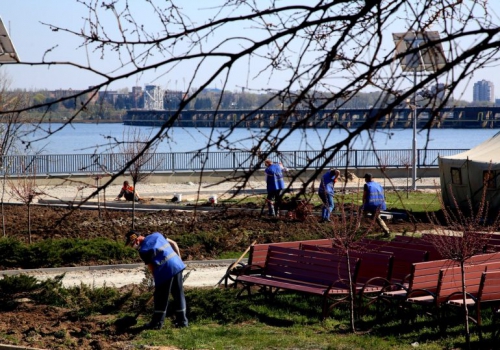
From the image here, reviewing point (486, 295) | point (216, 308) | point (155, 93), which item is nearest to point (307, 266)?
point (216, 308)

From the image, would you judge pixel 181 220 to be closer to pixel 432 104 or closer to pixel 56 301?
pixel 56 301

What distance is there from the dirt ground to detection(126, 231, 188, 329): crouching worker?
0.43 metres

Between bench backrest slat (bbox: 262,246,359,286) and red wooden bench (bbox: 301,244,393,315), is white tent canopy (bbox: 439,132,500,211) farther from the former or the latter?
red wooden bench (bbox: 301,244,393,315)

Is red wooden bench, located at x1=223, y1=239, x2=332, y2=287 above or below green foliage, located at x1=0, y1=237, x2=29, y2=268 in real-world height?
above

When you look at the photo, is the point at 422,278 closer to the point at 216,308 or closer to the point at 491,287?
the point at 491,287

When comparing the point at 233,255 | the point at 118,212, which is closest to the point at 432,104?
the point at 233,255

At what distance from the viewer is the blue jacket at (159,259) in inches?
445

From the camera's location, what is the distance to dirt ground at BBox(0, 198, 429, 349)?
10.5 metres

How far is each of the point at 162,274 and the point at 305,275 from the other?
2.55 meters

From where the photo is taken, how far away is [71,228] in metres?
21.5

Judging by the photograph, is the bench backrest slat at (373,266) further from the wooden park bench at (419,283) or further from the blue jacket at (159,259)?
the blue jacket at (159,259)

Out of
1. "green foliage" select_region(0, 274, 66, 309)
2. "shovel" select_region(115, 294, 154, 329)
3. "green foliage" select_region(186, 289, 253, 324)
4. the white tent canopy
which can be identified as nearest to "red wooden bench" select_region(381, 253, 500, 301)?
"green foliage" select_region(186, 289, 253, 324)

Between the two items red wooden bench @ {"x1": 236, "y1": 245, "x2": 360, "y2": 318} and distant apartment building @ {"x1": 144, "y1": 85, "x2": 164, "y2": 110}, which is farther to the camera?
red wooden bench @ {"x1": 236, "y1": 245, "x2": 360, "y2": 318}

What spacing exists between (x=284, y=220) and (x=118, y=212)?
17.6 ft
